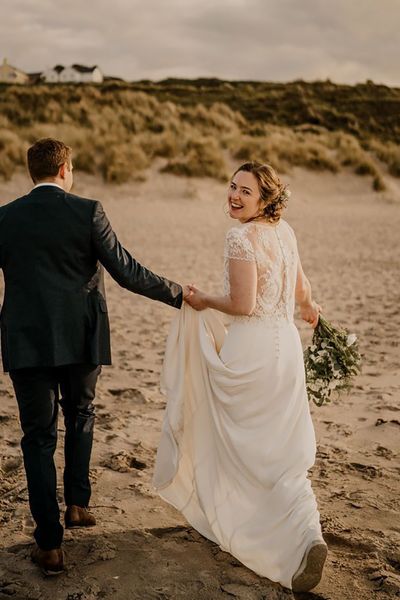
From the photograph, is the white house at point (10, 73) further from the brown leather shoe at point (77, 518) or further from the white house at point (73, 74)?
the brown leather shoe at point (77, 518)

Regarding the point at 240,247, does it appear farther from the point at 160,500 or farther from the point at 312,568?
the point at 160,500

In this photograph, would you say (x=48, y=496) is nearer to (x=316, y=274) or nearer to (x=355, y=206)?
(x=316, y=274)

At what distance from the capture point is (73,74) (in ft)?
242

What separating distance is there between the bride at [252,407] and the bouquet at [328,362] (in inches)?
20.2

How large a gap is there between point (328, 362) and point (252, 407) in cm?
85

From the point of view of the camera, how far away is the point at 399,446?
552 centimetres

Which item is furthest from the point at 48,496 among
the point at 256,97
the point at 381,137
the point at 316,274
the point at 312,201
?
the point at 256,97

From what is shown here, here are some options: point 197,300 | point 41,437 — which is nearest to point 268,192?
point 197,300

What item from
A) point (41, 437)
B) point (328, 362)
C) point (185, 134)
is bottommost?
point (41, 437)

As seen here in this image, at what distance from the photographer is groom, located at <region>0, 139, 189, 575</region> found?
11.9 ft

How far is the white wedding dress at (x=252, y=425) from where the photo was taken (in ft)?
12.1

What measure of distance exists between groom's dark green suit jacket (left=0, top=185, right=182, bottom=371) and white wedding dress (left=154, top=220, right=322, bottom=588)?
0.66m

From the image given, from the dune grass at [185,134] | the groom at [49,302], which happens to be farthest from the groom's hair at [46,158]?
the dune grass at [185,134]

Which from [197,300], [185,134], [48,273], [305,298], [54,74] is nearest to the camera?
[48,273]
